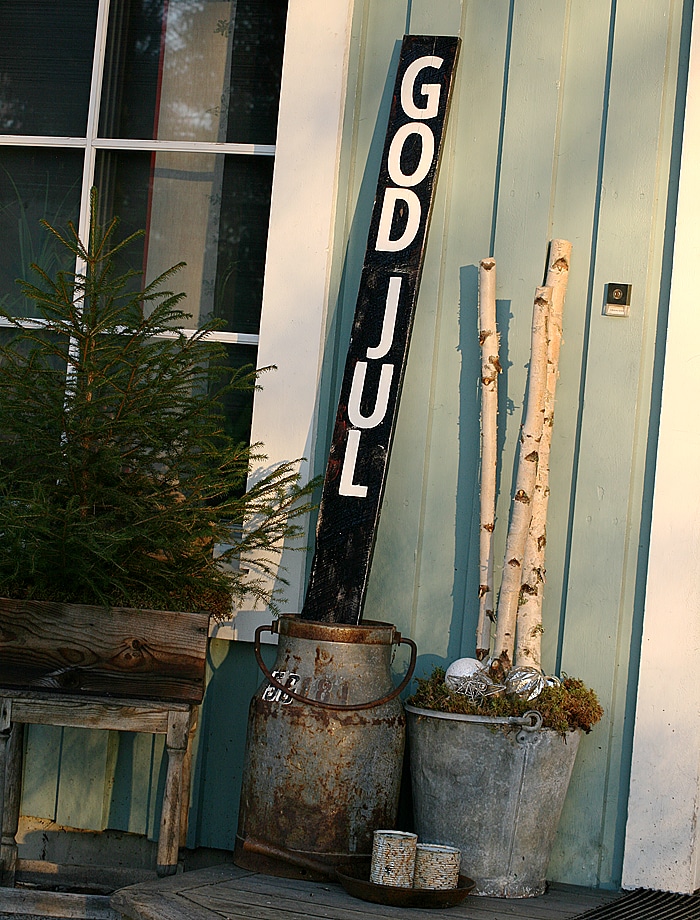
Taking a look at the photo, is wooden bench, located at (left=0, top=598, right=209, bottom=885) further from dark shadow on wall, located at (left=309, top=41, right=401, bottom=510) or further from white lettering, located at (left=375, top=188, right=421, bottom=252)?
white lettering, located at (left=375, top=188, right=421, bottom=252)

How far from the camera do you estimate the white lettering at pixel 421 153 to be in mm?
2920

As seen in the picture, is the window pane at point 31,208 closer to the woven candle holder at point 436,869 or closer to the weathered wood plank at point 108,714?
the weathered wood plank at point 108,714

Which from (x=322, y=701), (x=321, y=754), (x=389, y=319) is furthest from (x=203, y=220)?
(x=321, y=754)

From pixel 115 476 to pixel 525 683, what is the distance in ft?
3.70

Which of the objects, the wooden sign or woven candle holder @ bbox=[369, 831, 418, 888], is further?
the wooden sign

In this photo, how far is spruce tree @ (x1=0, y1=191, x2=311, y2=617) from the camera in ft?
8.59

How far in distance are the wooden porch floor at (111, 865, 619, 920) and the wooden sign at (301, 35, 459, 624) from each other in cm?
64

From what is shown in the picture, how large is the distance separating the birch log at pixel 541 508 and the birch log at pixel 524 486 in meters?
0.03

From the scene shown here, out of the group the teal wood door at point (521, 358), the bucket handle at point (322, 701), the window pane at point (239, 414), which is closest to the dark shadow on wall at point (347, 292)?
the teal wood door at point (521, 358)

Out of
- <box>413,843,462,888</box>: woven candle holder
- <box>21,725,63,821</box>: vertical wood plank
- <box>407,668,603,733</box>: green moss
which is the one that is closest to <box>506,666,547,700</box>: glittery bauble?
<box>407,668,603,733</box>: green moss

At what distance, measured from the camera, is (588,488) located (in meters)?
2.82

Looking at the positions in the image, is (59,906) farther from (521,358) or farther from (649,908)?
(521,358)

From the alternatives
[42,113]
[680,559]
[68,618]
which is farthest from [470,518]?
[42,113]

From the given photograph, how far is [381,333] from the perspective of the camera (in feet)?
9.45
